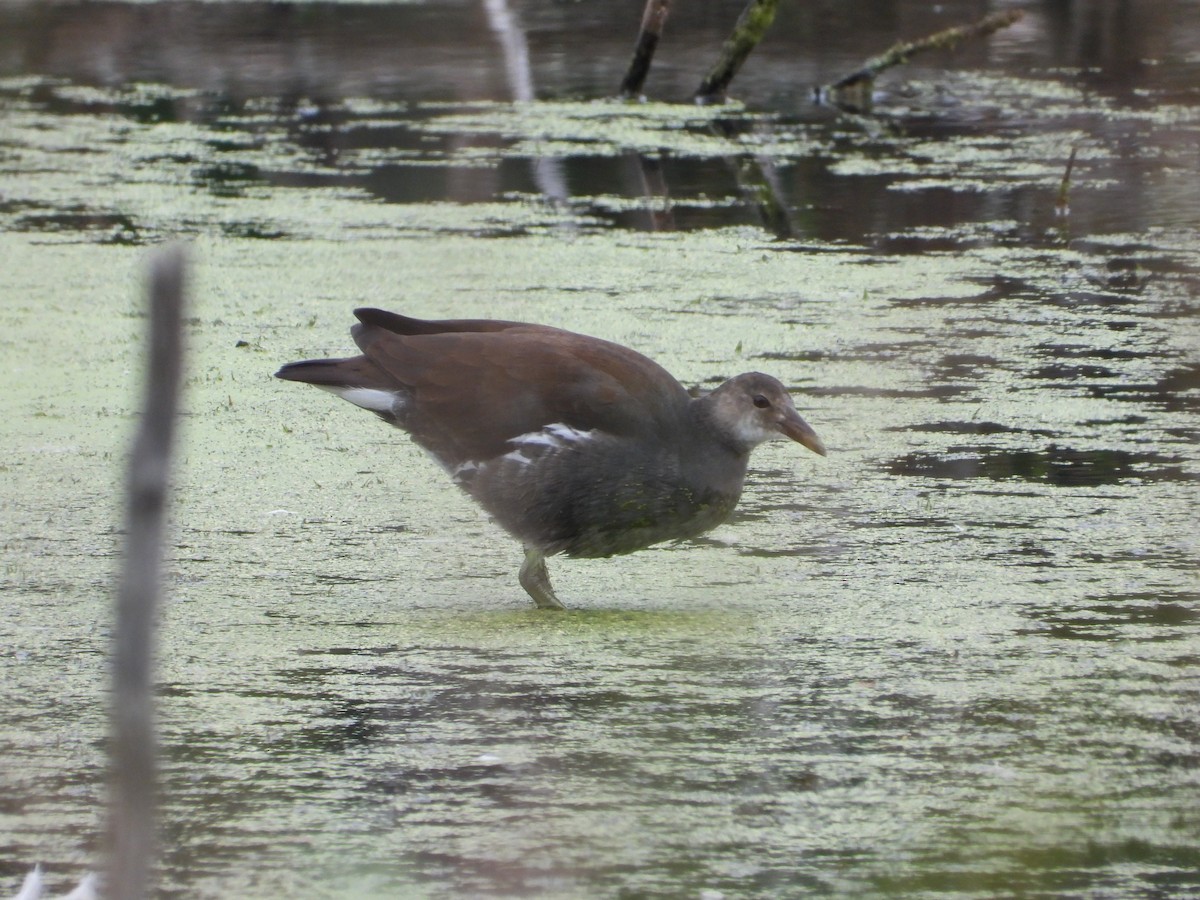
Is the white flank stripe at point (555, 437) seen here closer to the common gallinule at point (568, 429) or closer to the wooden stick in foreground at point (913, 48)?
the common gallinule at point (568, 429)

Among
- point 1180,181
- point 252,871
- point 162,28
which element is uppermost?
point 162,28

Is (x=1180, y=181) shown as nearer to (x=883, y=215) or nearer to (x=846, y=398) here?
(x=883, y=215)

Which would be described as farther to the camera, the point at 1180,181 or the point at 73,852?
the point at 1180,181

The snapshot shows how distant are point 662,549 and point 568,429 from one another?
0.65 metres

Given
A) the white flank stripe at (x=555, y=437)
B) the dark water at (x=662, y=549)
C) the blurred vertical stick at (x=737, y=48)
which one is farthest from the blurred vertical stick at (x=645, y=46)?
the white flank stripe at (x=555, y=437)

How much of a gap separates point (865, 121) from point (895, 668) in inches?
318

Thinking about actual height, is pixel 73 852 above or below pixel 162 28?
below

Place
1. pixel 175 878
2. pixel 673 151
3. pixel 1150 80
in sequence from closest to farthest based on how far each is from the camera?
pixel 175 878, pixel 673 151, pixel 1150 80

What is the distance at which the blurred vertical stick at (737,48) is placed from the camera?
37.8 ft

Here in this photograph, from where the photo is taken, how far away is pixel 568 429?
427 cm

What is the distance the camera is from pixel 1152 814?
3.13 meters

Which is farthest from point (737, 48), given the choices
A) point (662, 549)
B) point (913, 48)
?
point (662, 549)

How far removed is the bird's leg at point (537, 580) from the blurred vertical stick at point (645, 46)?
746 centimetres

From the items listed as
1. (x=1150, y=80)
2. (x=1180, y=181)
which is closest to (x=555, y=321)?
(x=1180, y=181)
